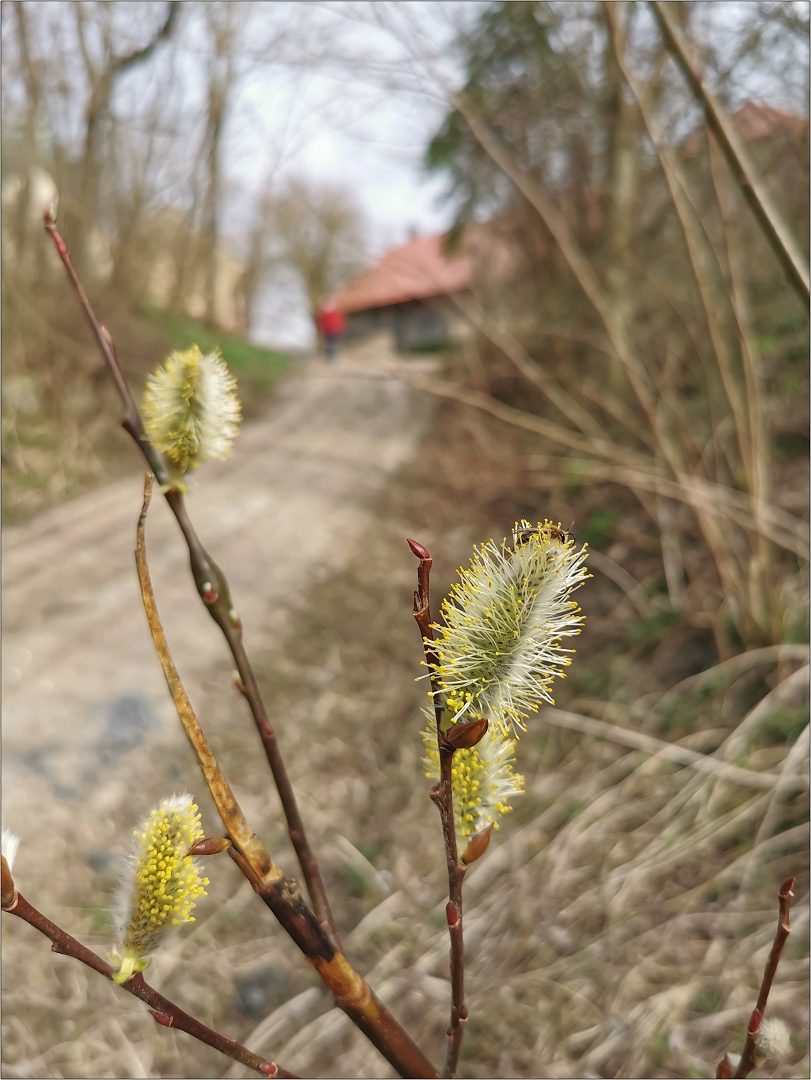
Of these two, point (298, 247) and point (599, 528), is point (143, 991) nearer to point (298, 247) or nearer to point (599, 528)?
point (599, 528)

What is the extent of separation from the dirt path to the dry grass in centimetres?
21

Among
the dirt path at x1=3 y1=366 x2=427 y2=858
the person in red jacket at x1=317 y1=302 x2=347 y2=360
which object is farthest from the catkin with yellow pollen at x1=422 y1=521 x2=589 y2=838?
the person in red jacket at x1=317 y1=302 x2=347 y2=360

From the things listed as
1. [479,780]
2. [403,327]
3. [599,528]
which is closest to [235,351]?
[599,528]

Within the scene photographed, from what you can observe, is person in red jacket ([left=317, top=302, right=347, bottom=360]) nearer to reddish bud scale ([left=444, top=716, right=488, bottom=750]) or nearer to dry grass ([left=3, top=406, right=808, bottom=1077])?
dry grass ([left=3, top=406, right=808, bottom=1077])

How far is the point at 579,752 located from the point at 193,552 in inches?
98.9

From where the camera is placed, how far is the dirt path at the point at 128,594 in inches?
117

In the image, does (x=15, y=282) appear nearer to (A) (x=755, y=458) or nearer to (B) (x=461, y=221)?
(B) (x=461, y=221)

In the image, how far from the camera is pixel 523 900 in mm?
2180

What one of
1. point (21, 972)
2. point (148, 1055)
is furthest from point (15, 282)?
point (148, 1055)

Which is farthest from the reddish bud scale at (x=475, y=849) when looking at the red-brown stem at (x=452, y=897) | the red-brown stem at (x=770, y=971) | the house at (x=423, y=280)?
the house at (x=423, y=280)

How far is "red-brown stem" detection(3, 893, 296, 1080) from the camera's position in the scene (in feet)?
1.73

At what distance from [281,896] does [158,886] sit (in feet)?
0.30

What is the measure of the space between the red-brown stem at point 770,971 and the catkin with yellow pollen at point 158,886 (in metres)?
0.47

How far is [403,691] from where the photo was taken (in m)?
3.58
